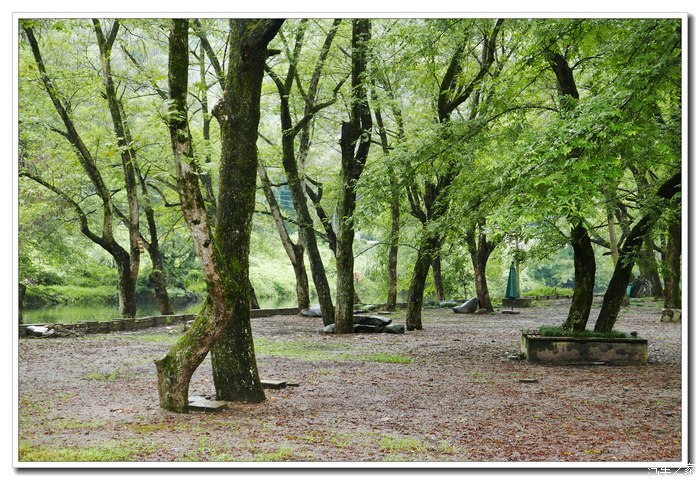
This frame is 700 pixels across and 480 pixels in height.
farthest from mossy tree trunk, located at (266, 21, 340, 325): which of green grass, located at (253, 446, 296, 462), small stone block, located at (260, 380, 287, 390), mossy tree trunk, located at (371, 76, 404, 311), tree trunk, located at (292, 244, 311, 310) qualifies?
green grass, located at (253, 446, 296, 462)

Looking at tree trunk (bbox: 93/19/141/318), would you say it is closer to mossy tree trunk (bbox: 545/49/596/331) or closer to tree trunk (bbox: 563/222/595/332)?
mossy tree trunk (bbox: 545/49/596/331)

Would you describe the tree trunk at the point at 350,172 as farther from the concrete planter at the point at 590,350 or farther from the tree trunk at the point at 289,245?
the concrete planter at the point at 590,350

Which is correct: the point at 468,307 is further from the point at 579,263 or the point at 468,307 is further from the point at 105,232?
the point at 105,232

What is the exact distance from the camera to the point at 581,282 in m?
8.75

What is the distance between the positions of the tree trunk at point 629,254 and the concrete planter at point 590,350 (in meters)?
0.45

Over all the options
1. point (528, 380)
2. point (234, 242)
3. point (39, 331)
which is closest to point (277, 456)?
point (234, 242)

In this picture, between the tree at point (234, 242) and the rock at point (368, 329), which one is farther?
the rock at point (368, 329)

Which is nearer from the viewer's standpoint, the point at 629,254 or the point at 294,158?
the point at 629,254

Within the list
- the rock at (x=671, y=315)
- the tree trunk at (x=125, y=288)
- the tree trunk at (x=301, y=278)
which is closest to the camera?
the tree trunk at (x=125, y=288)

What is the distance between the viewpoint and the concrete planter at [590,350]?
8016 mm

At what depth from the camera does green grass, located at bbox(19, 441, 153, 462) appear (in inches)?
169

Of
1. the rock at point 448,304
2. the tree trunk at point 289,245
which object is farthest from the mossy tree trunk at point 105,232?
the rock at point 448,304

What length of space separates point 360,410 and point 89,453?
2.22 meters
